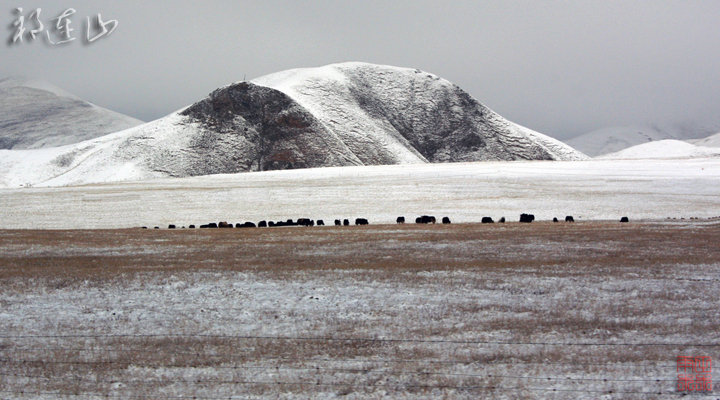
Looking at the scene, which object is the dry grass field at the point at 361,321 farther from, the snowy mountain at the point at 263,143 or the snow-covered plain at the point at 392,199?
the snowy mountain at the point at 263,143

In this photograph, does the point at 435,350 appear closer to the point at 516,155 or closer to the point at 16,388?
the point at 16,388

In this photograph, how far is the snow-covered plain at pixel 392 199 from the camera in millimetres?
41312

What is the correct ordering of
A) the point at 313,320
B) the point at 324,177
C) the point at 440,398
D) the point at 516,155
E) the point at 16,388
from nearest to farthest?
the point at 440,398
the point at 16,388
the point at 313,320
the point at 324,177
the point at 516,155

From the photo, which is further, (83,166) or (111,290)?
(83,166)

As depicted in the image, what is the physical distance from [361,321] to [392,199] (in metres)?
39.6

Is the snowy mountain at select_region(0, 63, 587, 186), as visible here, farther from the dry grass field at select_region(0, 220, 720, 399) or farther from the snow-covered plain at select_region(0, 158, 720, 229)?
the dry grass field at select_region(0, 220, 720, 399)

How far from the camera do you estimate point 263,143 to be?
6388 inches

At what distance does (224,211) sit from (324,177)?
108 ft

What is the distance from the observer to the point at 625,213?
39500mm

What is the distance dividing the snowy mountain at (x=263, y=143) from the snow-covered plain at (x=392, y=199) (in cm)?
6751

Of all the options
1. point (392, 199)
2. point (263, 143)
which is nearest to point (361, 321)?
point (392, 199)

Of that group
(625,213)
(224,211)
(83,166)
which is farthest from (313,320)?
(83,166)

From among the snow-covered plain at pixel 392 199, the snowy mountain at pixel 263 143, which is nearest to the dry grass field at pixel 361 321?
the snow-covered plain at pixel 392 199

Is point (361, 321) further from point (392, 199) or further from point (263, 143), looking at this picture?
point (263, 143)
